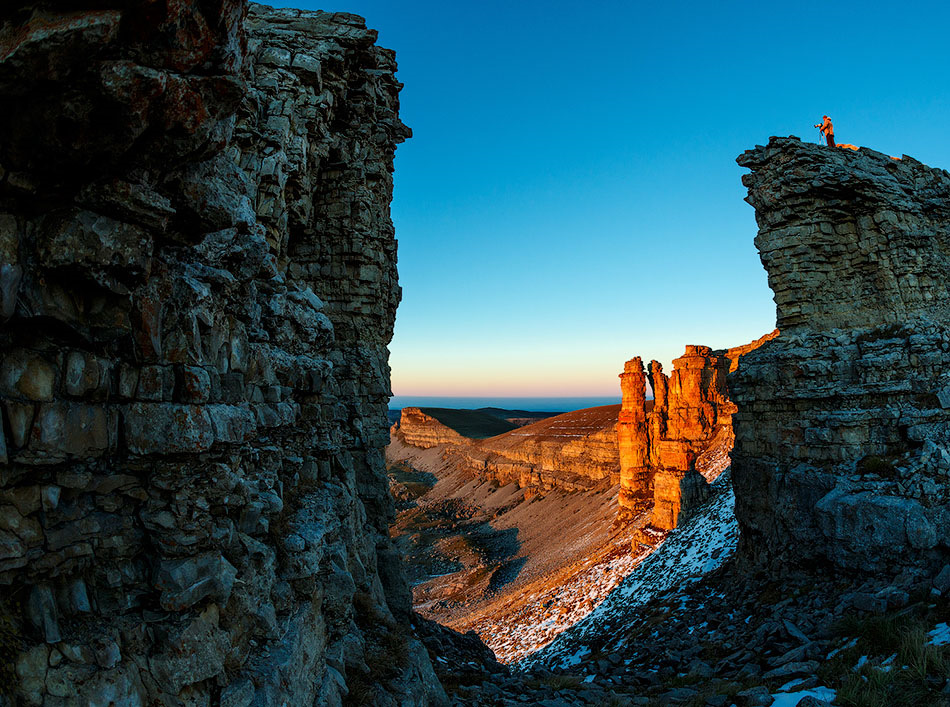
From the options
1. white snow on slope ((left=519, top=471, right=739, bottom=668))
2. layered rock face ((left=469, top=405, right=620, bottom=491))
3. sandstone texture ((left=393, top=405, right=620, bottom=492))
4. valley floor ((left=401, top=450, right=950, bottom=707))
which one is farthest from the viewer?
sandstone texture ((left=393, top=405, right=620, bottom=492))

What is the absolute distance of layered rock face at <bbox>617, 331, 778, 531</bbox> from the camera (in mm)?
37625

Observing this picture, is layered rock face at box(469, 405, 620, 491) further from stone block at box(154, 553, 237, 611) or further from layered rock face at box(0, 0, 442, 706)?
stone block at box(154, 553, 237, 611)

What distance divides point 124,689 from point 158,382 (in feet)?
8.27

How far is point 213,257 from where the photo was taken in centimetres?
577

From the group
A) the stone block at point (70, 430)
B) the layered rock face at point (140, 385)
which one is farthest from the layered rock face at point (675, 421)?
the stone block at point (70, 430)

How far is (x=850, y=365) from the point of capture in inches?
564

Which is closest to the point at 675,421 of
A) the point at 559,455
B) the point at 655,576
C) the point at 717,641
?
Result: the point at 655,576

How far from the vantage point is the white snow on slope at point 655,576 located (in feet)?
66.9

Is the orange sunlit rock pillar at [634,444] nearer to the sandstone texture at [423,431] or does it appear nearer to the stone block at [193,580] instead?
the stone block at [193,580]

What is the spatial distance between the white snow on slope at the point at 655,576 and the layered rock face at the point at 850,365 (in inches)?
253

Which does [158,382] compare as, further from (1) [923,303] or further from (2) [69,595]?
(1) [923,303]

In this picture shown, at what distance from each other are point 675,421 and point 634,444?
139 inches

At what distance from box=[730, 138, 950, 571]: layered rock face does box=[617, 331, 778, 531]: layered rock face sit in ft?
68.1

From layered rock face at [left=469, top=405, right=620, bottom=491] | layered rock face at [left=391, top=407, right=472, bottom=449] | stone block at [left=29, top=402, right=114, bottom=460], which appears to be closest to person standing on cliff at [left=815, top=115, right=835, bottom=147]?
stone block at [left=29, top=402, right=114, bottom=460]
